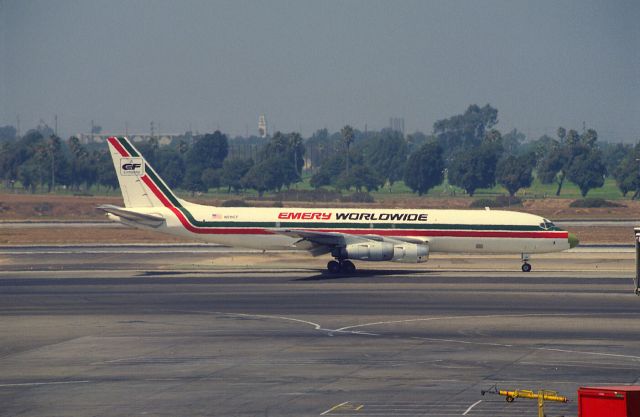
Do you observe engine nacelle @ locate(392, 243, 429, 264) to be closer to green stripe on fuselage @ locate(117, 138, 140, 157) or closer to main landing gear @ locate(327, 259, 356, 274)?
main landing gear @ locate(327, 259, 356, 274)

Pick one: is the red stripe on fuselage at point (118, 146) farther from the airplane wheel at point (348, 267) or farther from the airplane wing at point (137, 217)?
the airplane wheel at point (348, 267)

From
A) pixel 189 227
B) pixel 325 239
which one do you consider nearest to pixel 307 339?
pixel 325 239

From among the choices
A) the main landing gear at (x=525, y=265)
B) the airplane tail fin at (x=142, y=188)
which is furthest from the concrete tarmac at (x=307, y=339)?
the airplane tail fin at (x=142, y=188)

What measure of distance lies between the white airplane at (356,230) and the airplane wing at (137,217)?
26 millimetres

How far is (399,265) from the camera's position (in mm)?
70812

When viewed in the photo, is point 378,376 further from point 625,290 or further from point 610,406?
point 625,290

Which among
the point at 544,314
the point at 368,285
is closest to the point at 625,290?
the point at 544,314

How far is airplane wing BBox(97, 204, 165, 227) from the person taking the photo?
214 ft

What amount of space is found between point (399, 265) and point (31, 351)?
37.3 metres

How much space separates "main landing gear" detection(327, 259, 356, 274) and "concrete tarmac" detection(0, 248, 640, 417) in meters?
1.14

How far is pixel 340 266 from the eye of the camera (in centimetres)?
6456

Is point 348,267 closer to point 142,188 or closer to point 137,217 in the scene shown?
point 137,217

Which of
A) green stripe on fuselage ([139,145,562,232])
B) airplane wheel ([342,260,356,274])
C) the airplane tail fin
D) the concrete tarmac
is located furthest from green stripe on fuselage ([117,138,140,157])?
airplane wheel ([342,260,356,274])

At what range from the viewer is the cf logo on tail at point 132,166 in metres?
68.8
